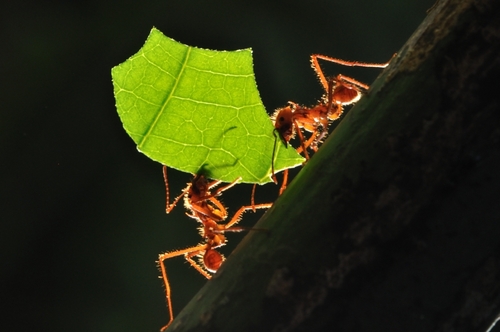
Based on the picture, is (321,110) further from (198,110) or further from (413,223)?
(413,223)

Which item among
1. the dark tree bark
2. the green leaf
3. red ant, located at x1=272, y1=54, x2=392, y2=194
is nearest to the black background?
red ant, located at x1=272, y1=54, x2=392, y2=194

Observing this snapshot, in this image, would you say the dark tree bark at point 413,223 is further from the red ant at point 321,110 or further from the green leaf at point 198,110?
the red ant at point 321,110

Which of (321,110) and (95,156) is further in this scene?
(95,156)

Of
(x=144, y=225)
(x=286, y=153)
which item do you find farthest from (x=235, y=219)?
(x=144, y=225)

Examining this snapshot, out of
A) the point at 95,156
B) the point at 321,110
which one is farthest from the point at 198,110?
the point at 95,156

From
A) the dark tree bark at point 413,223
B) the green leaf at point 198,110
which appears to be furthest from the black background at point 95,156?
the dark tree bark at point 413,223

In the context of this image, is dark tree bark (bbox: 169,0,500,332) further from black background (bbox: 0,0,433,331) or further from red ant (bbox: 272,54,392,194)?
black background (bbox: 0,0,433,331)
